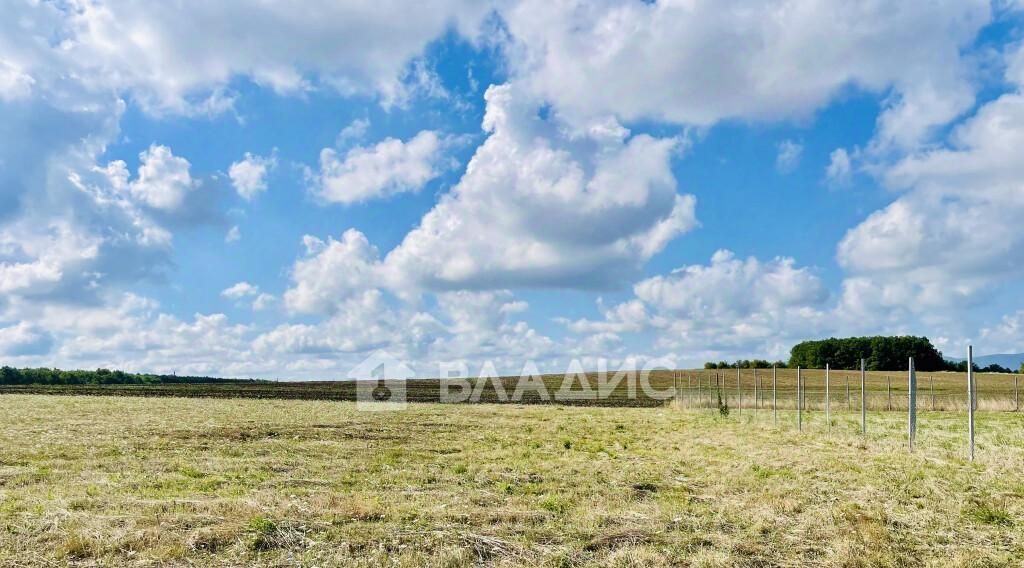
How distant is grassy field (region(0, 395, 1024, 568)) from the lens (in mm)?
7508

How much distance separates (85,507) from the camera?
9461 mm

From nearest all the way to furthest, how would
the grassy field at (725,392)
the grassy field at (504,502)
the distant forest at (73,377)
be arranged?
the grassy field at (504,502) → the grassy field at (725,392) → the distant forest at (73,377)

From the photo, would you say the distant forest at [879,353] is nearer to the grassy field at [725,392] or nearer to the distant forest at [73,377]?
the grassy field at [725,392]

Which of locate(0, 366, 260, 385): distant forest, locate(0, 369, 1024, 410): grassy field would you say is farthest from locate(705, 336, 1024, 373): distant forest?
locate(0, 366, 260, 385): distant forest

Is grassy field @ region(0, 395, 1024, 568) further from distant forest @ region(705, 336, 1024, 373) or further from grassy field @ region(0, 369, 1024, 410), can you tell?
distant forest @ region(705, 336, 1024, 373)

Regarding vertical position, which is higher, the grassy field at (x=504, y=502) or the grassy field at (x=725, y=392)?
the grassy field at (x=504, y=502)

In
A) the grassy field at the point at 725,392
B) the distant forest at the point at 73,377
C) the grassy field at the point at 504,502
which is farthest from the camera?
the distant forest at the point at 73,377

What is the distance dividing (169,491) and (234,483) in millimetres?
1128

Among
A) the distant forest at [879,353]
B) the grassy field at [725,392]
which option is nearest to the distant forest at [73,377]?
the grassy field at [725,392]

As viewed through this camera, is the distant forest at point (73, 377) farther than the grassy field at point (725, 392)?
Yes

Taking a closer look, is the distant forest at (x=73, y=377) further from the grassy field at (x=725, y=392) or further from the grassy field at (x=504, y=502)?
the grassy field at (x=504, y=502)

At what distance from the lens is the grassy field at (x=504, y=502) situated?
7508 mm

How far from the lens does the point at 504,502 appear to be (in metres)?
10.1

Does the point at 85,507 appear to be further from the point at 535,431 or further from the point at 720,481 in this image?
the point at 535,431
